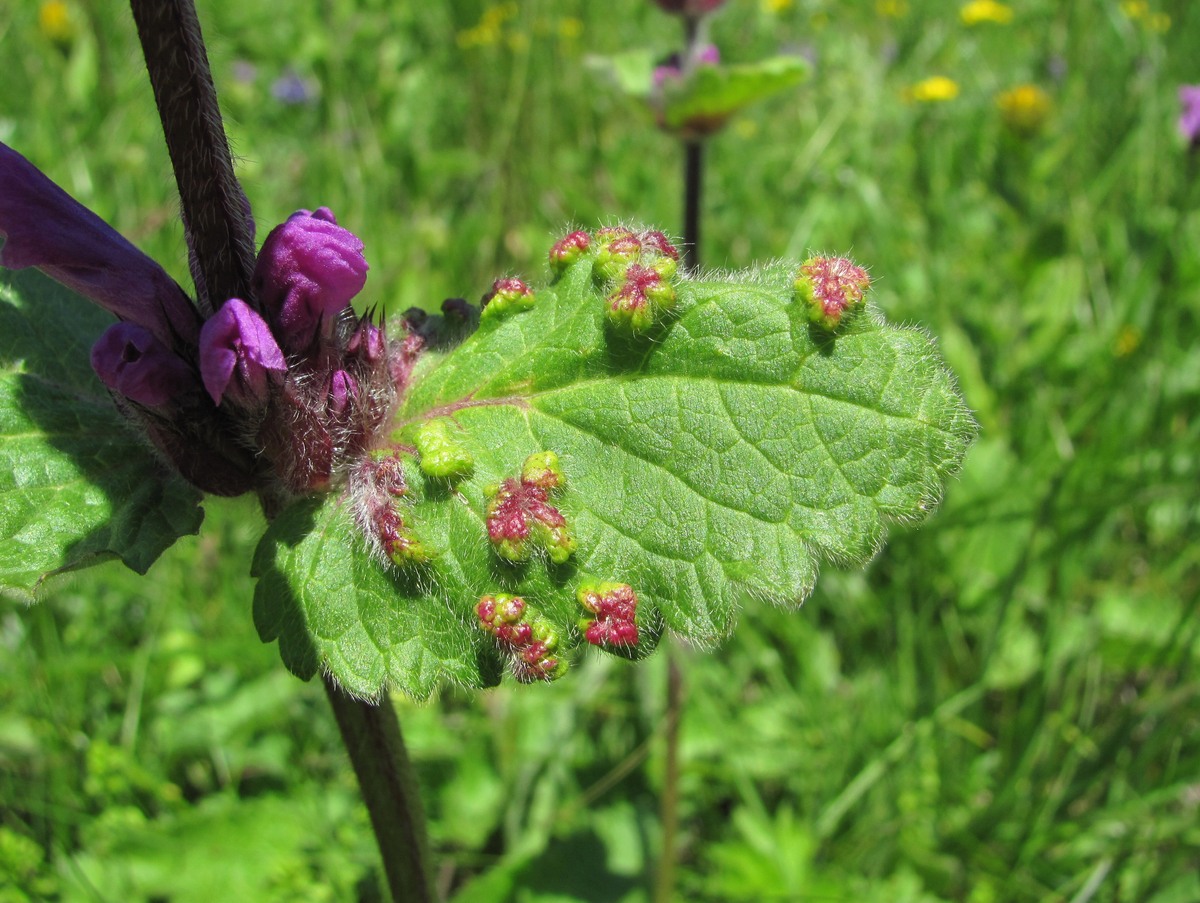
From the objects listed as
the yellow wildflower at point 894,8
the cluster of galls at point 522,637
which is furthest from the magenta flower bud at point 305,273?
the yellow wildflower at point 894,8

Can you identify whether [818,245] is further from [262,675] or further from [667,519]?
[667,519]

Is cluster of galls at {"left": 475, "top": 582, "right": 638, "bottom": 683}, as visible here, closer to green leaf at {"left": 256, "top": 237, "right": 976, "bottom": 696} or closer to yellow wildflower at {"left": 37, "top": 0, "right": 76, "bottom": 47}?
green leaf at {"left": 256, "top": 237, "right": 976, "bottom": 696}

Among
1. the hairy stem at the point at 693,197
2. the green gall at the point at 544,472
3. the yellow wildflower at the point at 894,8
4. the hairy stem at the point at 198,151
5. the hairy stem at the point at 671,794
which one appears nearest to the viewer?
the hairy stem at the point at 198,151

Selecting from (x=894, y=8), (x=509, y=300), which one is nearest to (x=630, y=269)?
(x=509, y=300)

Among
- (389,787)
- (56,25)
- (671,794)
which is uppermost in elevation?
(56,25)

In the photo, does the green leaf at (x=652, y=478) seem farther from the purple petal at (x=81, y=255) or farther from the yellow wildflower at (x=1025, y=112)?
the yellow wildflower at (x=1025, y=112)

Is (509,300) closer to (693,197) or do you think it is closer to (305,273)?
(305,273)
